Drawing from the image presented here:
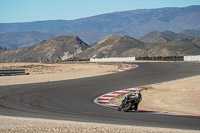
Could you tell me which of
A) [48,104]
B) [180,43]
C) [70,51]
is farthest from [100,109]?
[70,51]

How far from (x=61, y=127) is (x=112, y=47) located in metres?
152

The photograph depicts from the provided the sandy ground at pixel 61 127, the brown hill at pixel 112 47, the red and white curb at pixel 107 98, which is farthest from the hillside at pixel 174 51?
the sandy ground at pixel 61 127

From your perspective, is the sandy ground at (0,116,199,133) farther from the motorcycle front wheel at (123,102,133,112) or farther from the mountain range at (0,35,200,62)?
the mountain range at (0,35,200,62)

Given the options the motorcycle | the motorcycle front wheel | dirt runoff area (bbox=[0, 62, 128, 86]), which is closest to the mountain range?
dirt runoff area (bbox=[0, 62, 128, 86])

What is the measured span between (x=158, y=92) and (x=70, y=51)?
168577 millimetres

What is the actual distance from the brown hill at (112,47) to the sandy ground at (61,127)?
140005mm

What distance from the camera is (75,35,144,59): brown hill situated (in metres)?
157

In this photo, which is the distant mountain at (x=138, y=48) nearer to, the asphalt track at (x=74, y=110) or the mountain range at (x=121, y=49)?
the mountain range at (x=121, y=49)

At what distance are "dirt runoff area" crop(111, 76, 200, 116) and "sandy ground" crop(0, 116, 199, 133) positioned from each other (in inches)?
176

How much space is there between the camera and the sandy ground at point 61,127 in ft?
35.4

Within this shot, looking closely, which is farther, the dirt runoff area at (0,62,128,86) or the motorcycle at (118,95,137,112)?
the dirt runoff area at (0,62,128,86)

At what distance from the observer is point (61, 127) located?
1139 centimetres

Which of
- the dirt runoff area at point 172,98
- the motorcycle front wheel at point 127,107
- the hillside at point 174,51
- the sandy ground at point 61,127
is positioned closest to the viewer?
the sandy ground at point 61,127

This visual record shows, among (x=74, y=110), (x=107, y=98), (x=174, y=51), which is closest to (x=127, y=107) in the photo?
(x=74, y=110)
